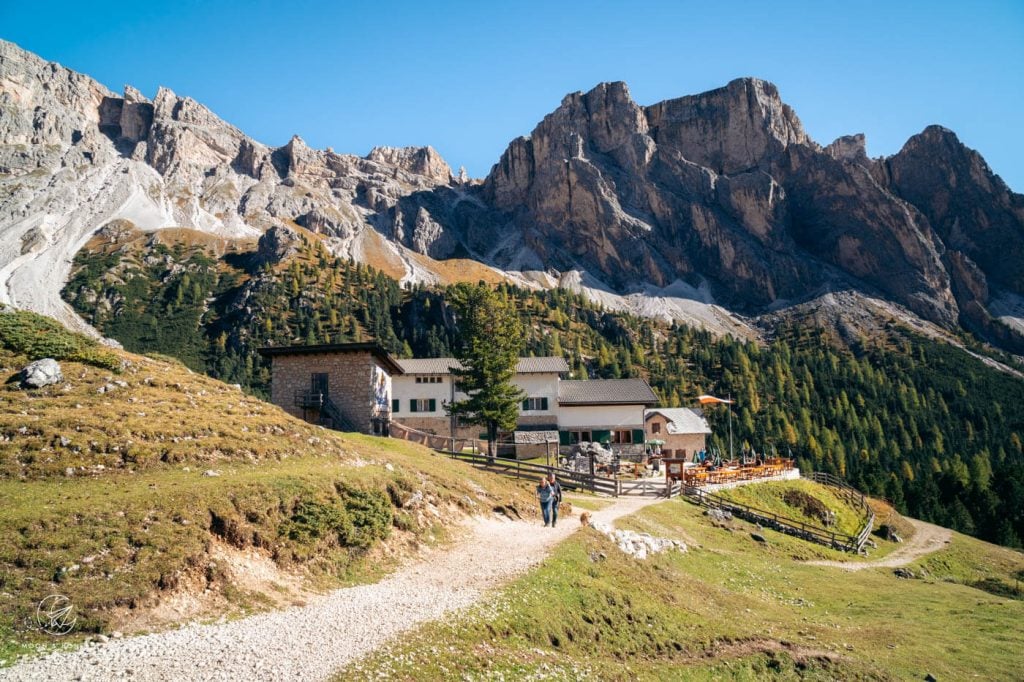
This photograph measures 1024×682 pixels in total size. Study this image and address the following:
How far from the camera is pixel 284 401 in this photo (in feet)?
132

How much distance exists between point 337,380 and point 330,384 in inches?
21.3

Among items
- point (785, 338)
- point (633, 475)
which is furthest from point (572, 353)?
point (633, 475)

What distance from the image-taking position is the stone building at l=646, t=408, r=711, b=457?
66.8m

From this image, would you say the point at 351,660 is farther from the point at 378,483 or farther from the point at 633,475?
the point at 633,475

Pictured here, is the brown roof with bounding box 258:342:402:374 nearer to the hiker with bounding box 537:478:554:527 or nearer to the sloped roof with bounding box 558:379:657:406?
the hiker with bounding box 537:478:554:527

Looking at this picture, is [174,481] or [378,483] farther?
[378,483]

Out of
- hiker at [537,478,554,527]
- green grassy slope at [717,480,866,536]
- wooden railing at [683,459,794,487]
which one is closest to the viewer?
hiker at [537,478,554,527]

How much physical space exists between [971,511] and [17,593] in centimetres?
9375

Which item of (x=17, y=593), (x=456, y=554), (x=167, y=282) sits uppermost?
(x=167, y=282)

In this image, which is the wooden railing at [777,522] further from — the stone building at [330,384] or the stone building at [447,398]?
the stone building at [447,398]

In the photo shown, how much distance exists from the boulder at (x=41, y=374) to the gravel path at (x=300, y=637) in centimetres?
1373

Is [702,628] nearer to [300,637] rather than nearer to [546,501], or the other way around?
[546,501]

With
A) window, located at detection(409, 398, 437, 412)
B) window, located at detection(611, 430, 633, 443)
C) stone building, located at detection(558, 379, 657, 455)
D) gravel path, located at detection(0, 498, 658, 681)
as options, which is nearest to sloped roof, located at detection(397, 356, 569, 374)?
window, located at detection(409, 398, 437, 412)

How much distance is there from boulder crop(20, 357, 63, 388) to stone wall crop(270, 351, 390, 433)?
1851 cm
